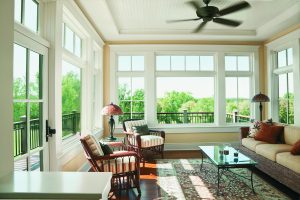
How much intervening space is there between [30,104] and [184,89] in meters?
4.33

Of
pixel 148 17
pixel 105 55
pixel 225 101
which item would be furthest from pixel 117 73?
pixel 225 101

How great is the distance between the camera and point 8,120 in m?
1.33

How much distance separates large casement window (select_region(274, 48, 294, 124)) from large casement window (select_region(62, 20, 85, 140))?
4640 millimetres

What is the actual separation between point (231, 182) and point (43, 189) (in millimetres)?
3012

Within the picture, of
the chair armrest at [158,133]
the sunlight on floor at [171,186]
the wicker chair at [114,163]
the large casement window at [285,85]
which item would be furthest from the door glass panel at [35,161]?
the large casement window at [285,85]

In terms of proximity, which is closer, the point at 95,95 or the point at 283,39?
the point at 283,39

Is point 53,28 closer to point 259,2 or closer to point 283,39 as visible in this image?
point 259,2

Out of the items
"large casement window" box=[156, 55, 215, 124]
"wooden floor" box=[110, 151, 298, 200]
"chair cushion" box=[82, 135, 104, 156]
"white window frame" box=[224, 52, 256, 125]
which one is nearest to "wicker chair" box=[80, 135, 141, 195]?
"chair cushion" box=[82, 135, 104, 156]

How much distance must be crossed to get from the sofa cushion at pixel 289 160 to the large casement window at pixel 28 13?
3.68 meters

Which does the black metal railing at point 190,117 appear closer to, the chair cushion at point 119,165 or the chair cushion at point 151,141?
the chair cushion at point 151,141

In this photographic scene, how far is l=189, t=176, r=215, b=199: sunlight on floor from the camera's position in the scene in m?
2.89

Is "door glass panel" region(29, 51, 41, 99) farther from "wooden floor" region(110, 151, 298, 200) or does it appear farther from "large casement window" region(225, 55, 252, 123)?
"large casement window" region(225, 55, 252, 123)

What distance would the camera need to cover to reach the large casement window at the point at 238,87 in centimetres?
595

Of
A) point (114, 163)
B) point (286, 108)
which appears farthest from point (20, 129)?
point (286, 108)
